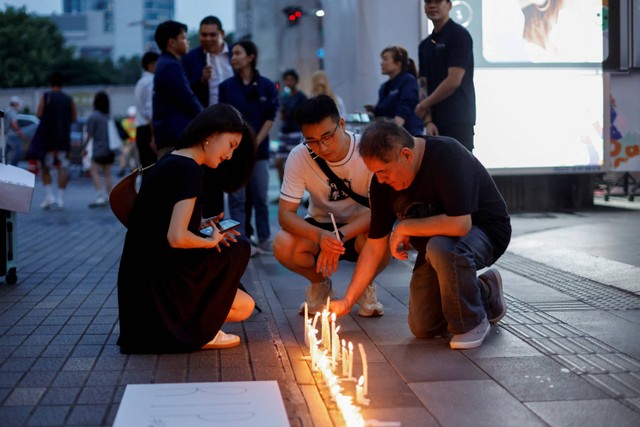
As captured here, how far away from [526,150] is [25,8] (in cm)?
6770

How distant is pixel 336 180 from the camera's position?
20.6ft

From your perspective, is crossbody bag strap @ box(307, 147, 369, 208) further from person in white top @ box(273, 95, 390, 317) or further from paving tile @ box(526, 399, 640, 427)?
paving tile @ box(526, 399, 640, 427)

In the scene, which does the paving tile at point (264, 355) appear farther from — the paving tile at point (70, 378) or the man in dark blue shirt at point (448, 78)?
the man in dark blue shirt at point (448, 78)

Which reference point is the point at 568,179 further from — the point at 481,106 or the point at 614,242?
the point at 614,242

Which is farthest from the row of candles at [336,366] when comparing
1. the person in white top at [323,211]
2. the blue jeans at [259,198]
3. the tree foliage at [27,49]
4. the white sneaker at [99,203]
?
the tree foliage at [27,49]

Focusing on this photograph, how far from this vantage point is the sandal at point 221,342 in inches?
216

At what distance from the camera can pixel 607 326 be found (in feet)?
19.3

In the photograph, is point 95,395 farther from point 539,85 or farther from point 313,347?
point 539,85

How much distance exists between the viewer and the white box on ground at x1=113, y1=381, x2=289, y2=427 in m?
4.04

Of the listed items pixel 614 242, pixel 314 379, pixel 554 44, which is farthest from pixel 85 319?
pixel 554 44

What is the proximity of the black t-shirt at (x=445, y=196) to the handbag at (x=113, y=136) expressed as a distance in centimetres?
1135

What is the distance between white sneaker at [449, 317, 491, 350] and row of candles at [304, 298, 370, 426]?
2.01ft

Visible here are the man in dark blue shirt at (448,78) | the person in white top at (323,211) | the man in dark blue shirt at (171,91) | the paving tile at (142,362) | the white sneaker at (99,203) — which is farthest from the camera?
the white sneaker at (99,203)

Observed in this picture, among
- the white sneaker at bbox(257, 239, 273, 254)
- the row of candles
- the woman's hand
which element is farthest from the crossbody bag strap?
the white sneaker at bbox(257, 239, 273, 254)
